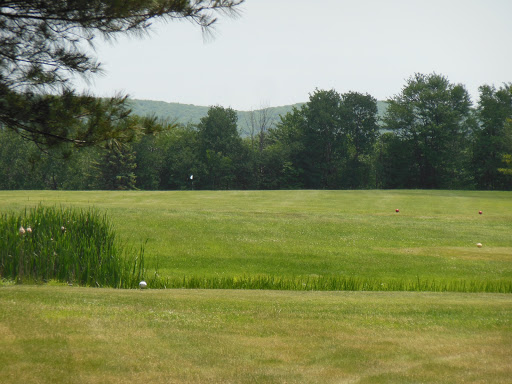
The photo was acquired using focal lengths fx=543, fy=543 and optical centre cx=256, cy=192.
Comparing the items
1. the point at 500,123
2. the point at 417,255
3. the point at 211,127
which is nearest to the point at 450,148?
the point at 500,123

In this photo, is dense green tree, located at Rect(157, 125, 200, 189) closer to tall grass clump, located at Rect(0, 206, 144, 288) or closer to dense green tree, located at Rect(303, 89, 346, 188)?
dense green tree, located at Rect(303, 89, 346, 188)

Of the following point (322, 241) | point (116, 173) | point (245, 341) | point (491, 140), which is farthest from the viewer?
point (116, 173)

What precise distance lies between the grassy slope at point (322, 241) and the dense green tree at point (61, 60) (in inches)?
215

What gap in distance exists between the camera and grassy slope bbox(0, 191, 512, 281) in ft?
47.4

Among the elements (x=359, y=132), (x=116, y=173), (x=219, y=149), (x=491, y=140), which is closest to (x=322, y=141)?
(x=359, y=132)

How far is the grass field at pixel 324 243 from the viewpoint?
14.1m

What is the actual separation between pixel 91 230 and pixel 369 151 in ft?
204

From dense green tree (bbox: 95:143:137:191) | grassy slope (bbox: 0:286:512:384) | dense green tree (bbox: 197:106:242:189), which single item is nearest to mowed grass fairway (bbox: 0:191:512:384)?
grassy slope (bbox: 0:286:512:384)

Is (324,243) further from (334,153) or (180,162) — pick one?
(334,153)

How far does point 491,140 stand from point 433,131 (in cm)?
644

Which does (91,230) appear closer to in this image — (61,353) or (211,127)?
(61,353)

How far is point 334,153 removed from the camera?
69750mm

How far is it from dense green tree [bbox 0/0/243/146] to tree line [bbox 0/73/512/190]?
55.8 metres

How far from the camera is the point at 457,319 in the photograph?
6.62 m
